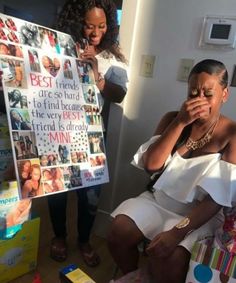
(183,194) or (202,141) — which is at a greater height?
(202,141)

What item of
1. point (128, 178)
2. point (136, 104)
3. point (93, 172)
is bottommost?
point (128, 178)

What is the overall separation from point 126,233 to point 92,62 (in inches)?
27.5

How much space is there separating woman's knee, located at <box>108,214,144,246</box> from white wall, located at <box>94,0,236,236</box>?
500 mm

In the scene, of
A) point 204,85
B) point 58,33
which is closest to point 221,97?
point 204,85

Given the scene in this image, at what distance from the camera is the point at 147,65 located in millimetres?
1549

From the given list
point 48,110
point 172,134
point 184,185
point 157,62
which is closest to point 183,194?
point 184,185

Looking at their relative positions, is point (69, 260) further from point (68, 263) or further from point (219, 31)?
point (219, 31)

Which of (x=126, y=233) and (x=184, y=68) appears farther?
(x=184, y=68)

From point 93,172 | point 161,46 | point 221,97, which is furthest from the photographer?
point 161,46

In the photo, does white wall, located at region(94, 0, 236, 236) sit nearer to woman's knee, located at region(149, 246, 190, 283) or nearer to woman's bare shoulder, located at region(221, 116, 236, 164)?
woman's bare shoulder, located at region(221, 116, 236, 164)

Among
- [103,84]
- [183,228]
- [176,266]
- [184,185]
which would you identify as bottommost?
[176,266]

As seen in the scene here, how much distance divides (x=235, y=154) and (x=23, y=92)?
761 millimetres

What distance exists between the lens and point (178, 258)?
100cm

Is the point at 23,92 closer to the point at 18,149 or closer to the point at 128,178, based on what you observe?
the point at 18,149
